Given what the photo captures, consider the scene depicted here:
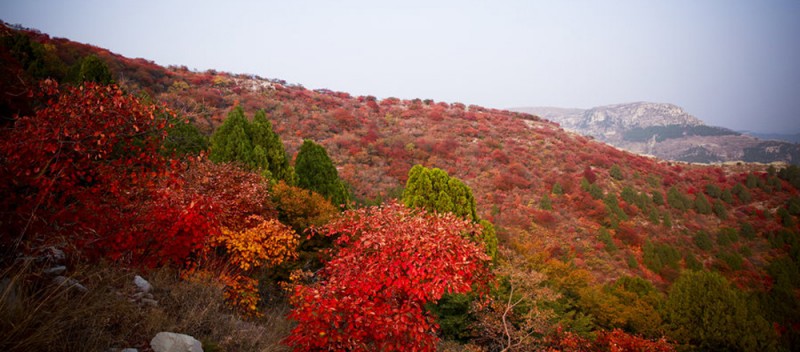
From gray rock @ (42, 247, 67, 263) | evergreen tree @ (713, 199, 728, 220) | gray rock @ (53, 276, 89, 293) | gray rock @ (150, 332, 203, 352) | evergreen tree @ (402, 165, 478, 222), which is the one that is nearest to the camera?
gray rock @ (150, 332, 203, 352)

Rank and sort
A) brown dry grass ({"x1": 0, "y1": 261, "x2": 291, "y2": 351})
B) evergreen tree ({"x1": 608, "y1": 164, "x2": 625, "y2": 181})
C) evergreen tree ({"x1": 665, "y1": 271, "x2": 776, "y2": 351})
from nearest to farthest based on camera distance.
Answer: brown dry grass ({"x1": 0, "y1": 261, "x2": 291, "y2": 351}) < evergreen tree ({"x1": 665, "y1": 271, "x2": 776, "y2": 351}) < evergreen tree ({"x1": 608, "y1": 164, "x2": 625, "y2": 181})

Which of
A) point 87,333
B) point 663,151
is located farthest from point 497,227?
point 663,151

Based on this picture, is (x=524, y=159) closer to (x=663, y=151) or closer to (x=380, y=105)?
(x=380, y=105)

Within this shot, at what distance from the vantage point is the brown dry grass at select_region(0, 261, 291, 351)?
8.34 feet

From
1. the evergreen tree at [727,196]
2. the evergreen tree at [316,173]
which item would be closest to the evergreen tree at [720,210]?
the evergreen tree at [727,196]

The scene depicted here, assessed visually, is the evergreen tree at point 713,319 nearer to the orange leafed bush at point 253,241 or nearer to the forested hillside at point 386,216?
the forested hillside at point 386,216

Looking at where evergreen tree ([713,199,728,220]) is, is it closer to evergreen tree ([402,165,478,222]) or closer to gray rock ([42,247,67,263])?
evergreen tree ([402,165,478,222])

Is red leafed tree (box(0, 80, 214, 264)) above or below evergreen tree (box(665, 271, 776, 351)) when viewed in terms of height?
above

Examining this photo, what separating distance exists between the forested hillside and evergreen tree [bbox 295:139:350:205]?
0.39ft

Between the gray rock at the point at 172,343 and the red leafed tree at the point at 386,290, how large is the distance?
1.26m

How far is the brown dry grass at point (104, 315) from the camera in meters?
2.54

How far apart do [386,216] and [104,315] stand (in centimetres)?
373

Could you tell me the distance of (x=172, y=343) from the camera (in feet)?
10.6

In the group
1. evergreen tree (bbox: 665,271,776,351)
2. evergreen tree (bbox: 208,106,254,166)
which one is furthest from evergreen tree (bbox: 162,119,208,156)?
evergreen tree (bbox: 665,271,776,351)
